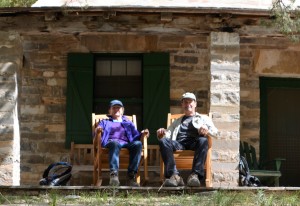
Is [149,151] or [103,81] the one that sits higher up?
[103,81]

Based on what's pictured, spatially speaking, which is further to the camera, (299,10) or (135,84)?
(135,84)

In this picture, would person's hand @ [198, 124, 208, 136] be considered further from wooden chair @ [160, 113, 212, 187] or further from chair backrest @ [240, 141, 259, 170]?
chair backrest @ [240, 141, 259, 170]

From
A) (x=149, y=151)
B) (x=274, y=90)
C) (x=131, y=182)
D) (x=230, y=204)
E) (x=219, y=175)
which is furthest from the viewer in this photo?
(x=274, y=90)

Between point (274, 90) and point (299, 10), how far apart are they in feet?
8.00

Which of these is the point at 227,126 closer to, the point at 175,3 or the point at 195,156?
the point at 195,156

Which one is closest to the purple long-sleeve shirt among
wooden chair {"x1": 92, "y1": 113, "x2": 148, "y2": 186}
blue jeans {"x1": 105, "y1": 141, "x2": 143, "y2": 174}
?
wooden chair {"x1": 92, "y1": 113, "x2": 148, "y2": 186}

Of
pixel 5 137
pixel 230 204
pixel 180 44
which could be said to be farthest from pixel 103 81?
pixel 230 204

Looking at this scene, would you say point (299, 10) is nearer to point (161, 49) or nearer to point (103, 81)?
point (161, 49)

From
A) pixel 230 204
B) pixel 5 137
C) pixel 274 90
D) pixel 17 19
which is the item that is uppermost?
pixel 17 19

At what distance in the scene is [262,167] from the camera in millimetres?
10023

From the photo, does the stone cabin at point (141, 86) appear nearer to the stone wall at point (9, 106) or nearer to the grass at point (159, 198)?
the stone wall at point (9, 106)

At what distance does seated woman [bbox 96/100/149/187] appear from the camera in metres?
7.83

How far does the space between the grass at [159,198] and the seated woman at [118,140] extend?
1.86 ft

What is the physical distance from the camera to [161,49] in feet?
33.4
